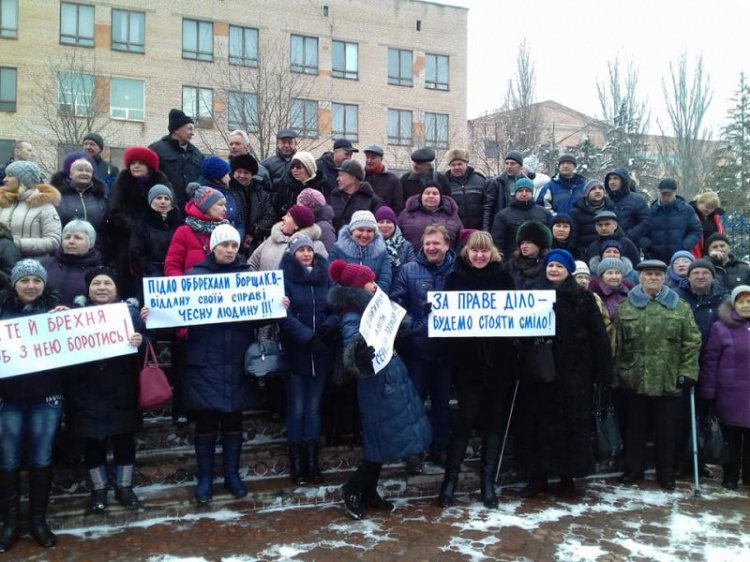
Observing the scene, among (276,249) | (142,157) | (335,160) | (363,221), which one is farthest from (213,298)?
(335,160)

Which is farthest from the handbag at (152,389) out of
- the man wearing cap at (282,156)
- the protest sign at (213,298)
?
the man wearing cap at (282,156)

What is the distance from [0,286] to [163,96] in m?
30.2

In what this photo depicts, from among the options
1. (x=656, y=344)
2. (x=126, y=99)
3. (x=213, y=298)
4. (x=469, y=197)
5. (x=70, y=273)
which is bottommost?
(x=656, y=344)

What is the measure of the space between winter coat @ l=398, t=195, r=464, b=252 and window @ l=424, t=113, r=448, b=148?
29.3m

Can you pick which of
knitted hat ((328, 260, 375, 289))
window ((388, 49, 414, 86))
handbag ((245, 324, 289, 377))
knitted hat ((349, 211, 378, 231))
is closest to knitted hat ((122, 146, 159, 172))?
knitted hat ((349, 211, 378, 231))

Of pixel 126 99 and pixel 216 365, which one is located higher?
pixel 126 99

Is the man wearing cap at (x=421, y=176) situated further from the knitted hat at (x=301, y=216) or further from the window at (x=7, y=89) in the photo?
the window at (x=7, y=89)

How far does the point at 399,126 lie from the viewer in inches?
1490

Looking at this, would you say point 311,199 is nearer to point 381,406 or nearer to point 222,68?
point 381,406

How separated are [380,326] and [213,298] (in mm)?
1530

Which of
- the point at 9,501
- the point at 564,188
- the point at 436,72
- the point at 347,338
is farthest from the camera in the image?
the point at 436,72

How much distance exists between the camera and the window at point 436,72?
39250 mm

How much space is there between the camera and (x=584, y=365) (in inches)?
249

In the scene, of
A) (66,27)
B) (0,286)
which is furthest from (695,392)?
(66,27)
